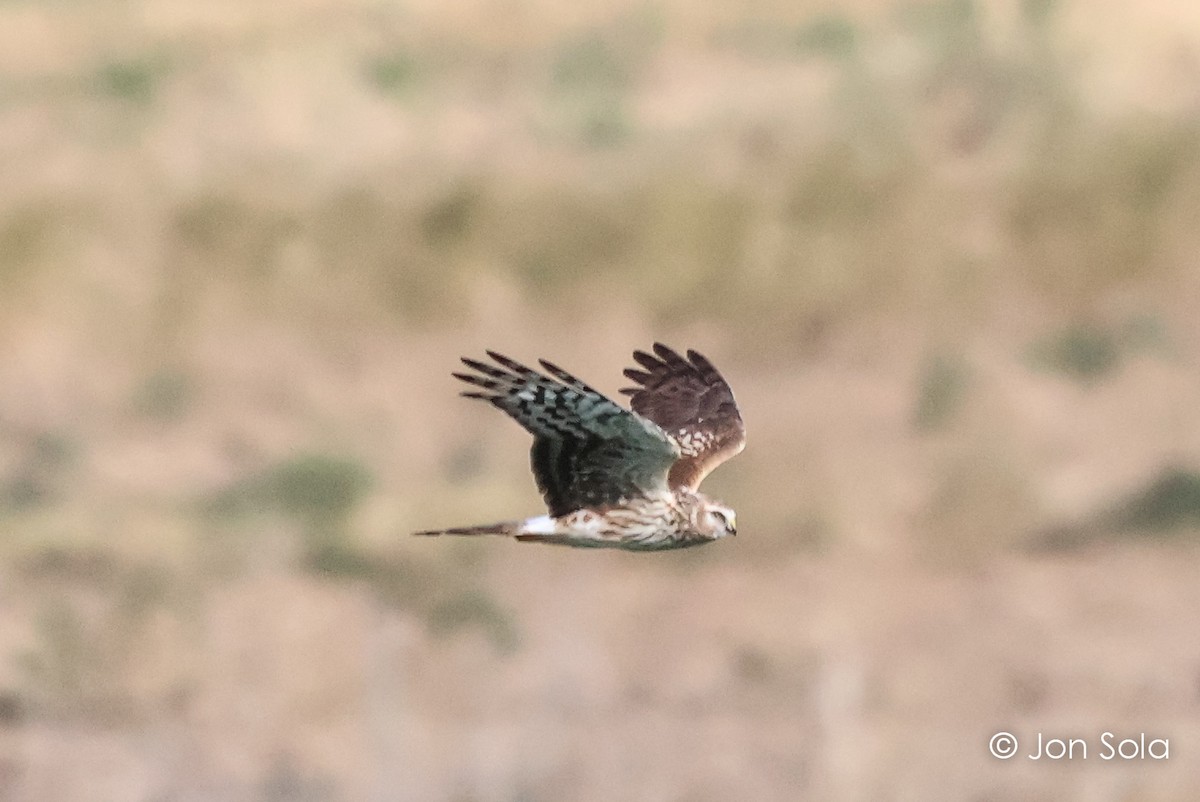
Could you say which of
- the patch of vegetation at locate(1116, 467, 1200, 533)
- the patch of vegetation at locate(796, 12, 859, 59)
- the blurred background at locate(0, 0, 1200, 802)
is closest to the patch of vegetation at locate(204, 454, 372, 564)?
the blurred background at locate(0, 0, 1200, 802)

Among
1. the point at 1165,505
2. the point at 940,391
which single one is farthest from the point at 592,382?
the point at 1165,505

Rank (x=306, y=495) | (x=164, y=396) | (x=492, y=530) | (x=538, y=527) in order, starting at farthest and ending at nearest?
(x=164, y=396) → (x=306, y=495) → (x=538, y=527) → (x=492, y=530)

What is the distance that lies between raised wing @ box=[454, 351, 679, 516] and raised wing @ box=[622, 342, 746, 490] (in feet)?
2.68

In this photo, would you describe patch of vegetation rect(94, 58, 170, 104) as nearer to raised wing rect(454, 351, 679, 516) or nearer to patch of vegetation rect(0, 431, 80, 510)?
patch of vegetation rect(0, 431, 80, 510)

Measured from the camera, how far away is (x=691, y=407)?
29.4 feet

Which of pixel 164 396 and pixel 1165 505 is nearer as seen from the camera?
pixel 1165 505

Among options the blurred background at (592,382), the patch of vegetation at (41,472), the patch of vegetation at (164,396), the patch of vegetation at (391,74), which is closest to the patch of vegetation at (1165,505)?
the blurred background at (592,382)

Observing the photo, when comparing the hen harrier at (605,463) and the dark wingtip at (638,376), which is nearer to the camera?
the hen harrier at (605,463)

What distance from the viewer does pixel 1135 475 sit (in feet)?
56.4

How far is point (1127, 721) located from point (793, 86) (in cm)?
740

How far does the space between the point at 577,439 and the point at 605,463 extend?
0.15 metres

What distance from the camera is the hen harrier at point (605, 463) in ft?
24.2

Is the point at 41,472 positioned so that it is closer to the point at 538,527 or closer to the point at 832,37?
the point at 832,37

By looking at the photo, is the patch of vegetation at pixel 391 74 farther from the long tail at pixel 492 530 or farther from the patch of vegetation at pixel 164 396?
A: the long tail at pixel 492 530
